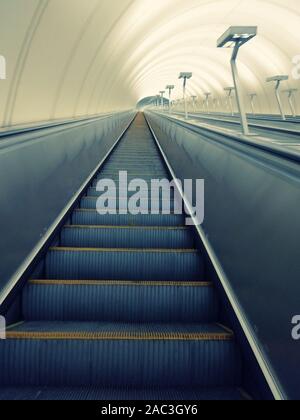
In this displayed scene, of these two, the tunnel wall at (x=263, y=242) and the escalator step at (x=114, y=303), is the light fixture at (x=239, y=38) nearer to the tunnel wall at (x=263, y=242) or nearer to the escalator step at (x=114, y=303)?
the tunnel wall at (x=263, y=242)

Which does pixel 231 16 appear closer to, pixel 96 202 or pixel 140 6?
pixel 140 6

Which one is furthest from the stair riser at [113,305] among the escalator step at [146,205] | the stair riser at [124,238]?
the escalator step at [146,205]

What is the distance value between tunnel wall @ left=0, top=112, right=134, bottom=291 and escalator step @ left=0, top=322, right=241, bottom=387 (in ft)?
1.72

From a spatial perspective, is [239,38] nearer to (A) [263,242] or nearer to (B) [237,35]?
(B) [237,35]

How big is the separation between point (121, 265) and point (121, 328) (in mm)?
880

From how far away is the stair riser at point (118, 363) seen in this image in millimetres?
2234

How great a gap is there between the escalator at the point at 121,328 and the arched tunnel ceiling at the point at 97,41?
2.39 metres

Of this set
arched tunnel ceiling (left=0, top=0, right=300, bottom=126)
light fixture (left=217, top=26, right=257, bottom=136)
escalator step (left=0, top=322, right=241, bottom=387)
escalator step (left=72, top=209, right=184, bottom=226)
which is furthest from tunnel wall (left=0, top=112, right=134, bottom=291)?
light fixture (left=217, top=26, right=257, bottom=136)

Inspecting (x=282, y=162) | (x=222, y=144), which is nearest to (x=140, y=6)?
(x=222, y=144)

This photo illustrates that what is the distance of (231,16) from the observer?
1845 cm

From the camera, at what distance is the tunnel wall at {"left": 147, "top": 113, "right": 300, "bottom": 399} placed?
72.6 inches

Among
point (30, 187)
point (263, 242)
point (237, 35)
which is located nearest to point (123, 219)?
point (30, 187)

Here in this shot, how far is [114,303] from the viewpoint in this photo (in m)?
2.87

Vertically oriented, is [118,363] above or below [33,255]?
below
